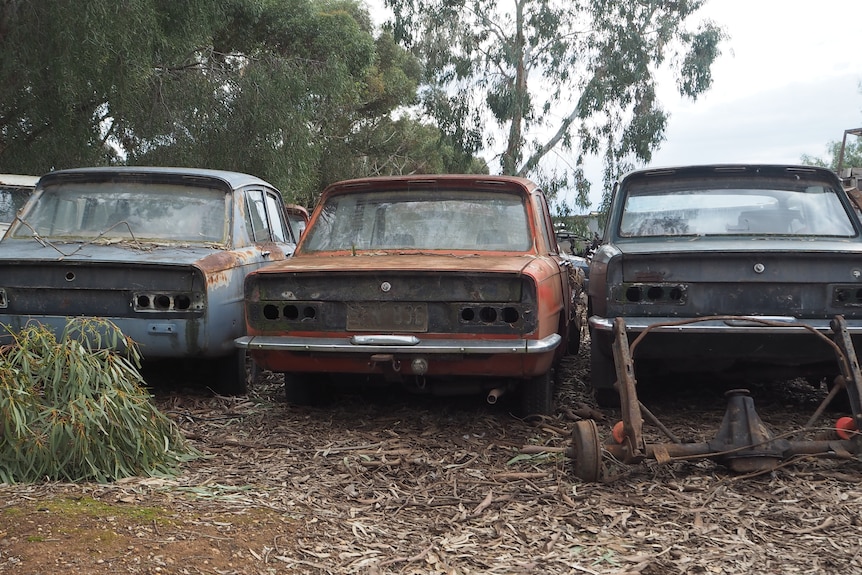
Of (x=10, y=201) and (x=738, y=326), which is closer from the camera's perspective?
(x=738, y=326)

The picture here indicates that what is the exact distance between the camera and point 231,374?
6270 millimetres

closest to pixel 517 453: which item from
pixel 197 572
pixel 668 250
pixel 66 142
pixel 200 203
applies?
pixel 668 250

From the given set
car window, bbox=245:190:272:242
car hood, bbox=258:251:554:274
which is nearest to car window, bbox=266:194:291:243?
car window, bbox=245:190:272:242

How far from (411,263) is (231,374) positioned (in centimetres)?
191

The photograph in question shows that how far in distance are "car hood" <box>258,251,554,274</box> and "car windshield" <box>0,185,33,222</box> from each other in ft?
19.6

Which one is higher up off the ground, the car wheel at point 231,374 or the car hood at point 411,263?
the car hood at point 411,263

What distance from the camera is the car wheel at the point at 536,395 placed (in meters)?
5.44

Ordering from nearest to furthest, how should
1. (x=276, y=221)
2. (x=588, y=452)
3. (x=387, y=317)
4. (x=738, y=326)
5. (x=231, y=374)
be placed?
(x=588, y=452) < (x=738, y=326) < (x=387, y=317) < (x=231, y=374) < (x=276, y=221)

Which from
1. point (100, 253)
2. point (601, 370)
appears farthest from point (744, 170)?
point (100, 253)

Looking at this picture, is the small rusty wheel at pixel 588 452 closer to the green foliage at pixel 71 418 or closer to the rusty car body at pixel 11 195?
the green foliage at pixel 71 418

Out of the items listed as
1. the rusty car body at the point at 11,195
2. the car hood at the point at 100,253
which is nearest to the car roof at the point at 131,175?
the car hood at the point at 100,253

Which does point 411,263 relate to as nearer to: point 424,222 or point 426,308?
point 426,308

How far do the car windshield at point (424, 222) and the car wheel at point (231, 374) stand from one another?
3.21 ft

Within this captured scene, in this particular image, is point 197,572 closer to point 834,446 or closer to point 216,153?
point 834,446
